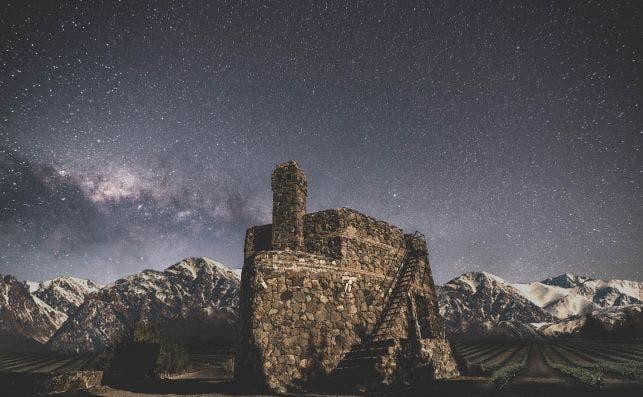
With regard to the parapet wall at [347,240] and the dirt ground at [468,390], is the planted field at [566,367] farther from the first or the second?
the parapet wall at [347,240]

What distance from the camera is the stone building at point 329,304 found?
13195 millimetres

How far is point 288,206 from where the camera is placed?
59.3ft

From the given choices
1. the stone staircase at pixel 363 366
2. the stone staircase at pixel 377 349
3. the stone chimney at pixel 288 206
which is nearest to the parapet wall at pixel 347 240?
the stone chimney at pixel 288 206

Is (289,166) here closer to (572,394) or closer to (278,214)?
(278,214)

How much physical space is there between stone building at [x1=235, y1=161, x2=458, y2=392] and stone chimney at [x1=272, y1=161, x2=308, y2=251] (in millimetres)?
51

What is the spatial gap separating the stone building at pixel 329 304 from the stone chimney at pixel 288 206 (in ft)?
0.17

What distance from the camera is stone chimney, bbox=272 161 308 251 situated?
17625mm

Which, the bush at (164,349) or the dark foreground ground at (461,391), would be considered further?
the bush at (164,349)

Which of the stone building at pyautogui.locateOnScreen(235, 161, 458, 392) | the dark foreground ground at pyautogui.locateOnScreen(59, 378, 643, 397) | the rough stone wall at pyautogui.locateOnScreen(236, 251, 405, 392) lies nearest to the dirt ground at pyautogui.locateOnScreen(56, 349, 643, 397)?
the dark foreground ground at pyautogui.locateOnScreen(59, 378, 643, 397)

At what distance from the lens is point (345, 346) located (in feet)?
49.6

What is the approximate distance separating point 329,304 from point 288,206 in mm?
5360

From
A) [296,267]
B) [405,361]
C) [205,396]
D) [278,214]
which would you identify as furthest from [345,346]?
[278,214]

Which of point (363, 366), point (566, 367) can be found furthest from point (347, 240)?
point (566, 367)

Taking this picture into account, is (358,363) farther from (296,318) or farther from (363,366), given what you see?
(296,318)
